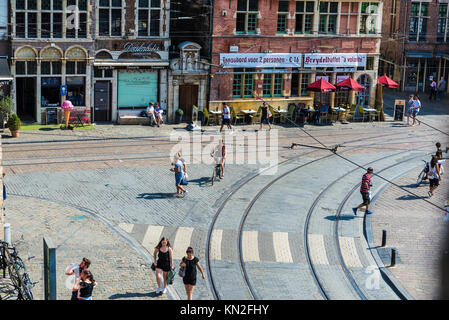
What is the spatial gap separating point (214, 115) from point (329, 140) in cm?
697

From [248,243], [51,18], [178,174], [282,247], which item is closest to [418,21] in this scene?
[51,18]

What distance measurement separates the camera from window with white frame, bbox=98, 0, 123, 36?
118ft

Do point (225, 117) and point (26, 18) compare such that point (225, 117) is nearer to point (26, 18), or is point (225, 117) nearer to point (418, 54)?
point (26, 18)

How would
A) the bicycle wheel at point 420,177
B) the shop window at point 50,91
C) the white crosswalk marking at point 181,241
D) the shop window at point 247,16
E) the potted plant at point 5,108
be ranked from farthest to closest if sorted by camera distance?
the shop window at point 247,16
the shop window at point 50,91
the potted plant at point 5,108
the bicycle wheel at point 420,177
the white crosswalk marking at point 181,241

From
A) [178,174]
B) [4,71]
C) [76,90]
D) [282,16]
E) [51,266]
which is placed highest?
[282,16]

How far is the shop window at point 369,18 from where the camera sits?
42.2 m

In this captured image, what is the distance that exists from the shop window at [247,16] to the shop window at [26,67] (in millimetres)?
11719

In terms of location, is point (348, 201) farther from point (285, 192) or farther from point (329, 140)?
point (329, 140)

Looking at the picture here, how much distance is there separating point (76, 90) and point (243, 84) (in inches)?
380

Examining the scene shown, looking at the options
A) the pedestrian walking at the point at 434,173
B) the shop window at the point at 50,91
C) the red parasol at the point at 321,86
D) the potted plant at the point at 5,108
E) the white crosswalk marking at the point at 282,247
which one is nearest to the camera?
the white crosswalk marking at the point at 282,247

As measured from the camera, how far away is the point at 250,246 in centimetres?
1978

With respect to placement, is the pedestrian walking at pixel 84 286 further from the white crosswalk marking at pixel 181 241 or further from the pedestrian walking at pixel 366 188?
the pedestrian walking at pixel 366 188

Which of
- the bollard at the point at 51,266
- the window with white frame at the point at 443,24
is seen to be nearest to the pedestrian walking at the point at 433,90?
the window with white frame at the point at 443,24
